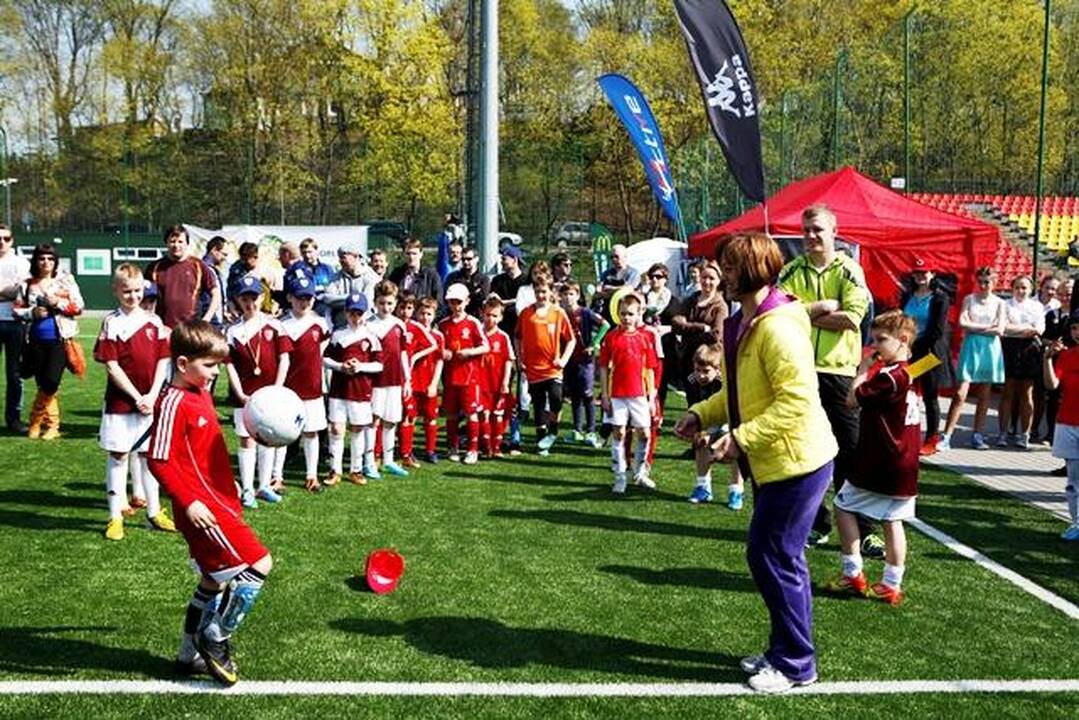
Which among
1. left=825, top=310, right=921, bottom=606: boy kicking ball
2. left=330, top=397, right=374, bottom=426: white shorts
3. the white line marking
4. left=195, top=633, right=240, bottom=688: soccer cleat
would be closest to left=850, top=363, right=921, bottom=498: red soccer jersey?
left=825, top=310, right=921, bottom=606: boy kicking ball

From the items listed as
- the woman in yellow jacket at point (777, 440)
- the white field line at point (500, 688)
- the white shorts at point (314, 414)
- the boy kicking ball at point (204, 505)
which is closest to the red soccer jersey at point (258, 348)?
the white shorts at point (314, 414)

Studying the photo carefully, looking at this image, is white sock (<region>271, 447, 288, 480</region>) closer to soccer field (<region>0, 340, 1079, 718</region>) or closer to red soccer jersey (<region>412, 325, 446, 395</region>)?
soccer field (<region>0, 340, 1079, 718</region>)

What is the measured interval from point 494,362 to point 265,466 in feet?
9.28

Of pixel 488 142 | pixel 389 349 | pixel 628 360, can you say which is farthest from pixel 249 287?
pixel 488 142

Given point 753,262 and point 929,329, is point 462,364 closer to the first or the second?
point 929,329

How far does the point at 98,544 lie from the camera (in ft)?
22.0

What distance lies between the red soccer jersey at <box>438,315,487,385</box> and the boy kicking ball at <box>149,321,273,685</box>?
550 centimetres

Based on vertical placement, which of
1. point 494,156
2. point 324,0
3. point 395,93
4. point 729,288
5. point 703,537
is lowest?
point 703,537

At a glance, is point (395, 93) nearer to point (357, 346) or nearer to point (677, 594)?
point (357, 346)

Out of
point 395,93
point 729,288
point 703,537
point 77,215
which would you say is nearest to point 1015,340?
point 703,537

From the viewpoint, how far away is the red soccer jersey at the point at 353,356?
8812 millimetres

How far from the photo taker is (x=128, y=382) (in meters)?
6.78

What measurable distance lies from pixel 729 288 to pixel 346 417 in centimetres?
508

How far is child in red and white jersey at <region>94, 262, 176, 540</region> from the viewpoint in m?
6.79
